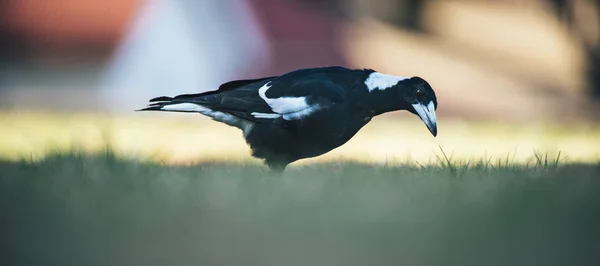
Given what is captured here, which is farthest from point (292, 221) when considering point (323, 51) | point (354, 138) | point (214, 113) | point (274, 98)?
point (323, 51)

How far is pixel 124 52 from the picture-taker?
8312mm

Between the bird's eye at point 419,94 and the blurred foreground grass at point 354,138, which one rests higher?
the bird's eye at point 419,94

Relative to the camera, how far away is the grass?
6.94 feet

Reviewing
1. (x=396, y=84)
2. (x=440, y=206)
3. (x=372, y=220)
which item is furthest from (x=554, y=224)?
(x=396, y=84)

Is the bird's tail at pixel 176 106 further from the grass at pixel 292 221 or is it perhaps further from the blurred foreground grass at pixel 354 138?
the grass at pixel 292 221

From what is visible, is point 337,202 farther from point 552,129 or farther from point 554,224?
point 552,129

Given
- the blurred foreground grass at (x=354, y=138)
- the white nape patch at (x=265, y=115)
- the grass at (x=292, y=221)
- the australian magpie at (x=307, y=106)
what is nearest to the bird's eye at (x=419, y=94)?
the australian magpie at (x=307, y=106)

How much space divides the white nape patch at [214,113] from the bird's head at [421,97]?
26.4 inches

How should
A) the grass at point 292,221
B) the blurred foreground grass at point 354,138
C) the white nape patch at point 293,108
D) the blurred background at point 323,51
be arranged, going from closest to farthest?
the grass at point 292,221 → the white nape patch at point 293,108 → the blurred foreground grass at point 354,138 → the blurred background at point 323,51

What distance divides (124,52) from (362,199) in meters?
6.14

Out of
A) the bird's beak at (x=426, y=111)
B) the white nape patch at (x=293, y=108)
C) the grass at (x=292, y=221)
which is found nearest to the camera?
the grass at (x=292, y=221)

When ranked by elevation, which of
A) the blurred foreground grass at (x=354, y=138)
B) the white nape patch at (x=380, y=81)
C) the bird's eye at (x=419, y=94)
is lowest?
the blurred foreground grass at (x=354, y=138)

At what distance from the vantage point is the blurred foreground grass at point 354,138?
438 centimetres

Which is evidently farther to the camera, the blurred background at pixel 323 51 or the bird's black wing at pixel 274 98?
the blurred background at pixel 323 51
